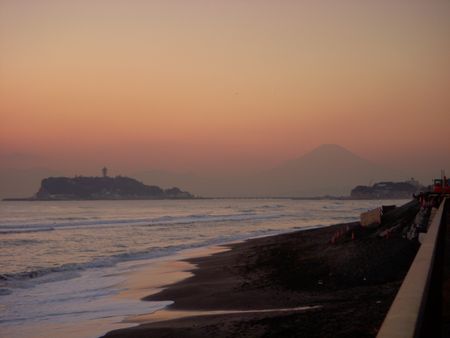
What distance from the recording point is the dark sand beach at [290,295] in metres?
9.74

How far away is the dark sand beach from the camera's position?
974 cm

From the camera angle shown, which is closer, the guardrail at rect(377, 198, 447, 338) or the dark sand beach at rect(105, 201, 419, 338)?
the guardrail at rect(377, 198, 447, 338)

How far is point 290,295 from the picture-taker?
14188 millimetres

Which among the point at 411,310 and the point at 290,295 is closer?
the point at 411,310

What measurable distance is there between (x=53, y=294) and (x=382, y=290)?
9573 millimetres

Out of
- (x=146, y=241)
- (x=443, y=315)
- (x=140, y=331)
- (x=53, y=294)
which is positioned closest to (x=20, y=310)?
(x=53, y=294)

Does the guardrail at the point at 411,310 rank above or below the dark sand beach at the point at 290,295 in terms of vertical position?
above

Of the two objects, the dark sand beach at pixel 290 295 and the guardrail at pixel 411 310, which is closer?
the guardrail at pixel 411 310

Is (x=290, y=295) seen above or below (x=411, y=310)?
below

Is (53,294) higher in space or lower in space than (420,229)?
lower

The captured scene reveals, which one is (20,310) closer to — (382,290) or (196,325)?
(196,325)

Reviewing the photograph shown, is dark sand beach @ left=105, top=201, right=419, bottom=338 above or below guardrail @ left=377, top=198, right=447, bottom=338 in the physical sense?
below

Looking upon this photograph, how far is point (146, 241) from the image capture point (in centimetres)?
3781

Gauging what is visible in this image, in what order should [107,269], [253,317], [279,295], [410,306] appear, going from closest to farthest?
[410,306] < [253,317] < [279,295] < [107,269]
